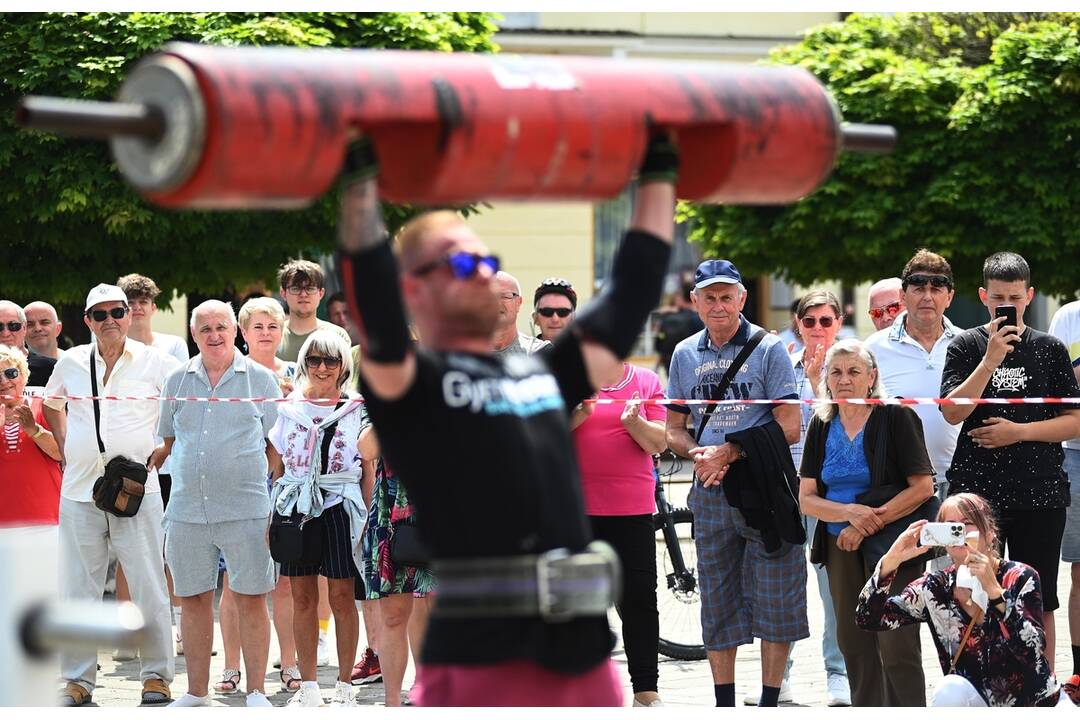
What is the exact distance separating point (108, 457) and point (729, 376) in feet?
10.7

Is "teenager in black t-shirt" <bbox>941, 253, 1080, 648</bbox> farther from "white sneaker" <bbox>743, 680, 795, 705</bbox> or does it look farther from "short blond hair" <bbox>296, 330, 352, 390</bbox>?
"short blond hair" <bbox>296, 330, 352, 390</bbox>

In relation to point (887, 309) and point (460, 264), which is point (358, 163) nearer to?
point (460, 264)

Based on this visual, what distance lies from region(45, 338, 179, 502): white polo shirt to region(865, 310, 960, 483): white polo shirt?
3754 millimetres

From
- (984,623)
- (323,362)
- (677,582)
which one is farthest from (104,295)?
(984,623)

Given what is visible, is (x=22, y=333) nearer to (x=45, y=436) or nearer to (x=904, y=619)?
(x=45, y=436)

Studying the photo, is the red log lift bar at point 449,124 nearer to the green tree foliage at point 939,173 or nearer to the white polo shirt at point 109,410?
the white polo shirt at point 109,410

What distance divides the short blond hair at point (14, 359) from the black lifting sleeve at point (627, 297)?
212 inches

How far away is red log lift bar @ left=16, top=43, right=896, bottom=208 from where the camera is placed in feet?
10.4

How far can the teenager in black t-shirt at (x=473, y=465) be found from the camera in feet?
11.5

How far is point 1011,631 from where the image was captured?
6.07 metres

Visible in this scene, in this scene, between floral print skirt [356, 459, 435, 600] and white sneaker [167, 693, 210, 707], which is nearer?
floral print skirt [356, 459, 435, 600]

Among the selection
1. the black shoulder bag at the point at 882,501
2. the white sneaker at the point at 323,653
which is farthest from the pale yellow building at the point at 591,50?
the black shoulder bag at the point at 882,501

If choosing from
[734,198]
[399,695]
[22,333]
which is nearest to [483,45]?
[22,333]

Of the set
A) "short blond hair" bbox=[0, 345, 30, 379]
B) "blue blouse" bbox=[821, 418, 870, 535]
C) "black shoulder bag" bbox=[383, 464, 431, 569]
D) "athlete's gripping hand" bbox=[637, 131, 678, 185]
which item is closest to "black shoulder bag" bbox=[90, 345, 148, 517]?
"short blond hair" bbox=[0, 345, 30, 379]
